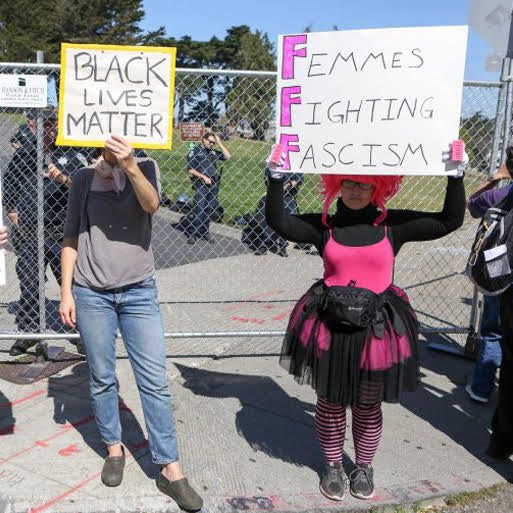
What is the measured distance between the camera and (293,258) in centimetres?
890

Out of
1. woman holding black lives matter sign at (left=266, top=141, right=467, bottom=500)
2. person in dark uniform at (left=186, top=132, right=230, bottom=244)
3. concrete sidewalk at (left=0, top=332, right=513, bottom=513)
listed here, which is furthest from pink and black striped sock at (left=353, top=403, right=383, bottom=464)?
person in dark uniform at (left=186, top=132, right=230, bottom=244)

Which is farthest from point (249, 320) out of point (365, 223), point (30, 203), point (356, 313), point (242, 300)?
point (356, 313)

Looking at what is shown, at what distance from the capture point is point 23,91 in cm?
425

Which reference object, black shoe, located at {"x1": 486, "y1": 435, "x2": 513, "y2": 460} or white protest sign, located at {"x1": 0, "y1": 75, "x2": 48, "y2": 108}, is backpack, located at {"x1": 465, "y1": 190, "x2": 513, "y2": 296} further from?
white protest sign, located at {"x1": 0, "y1": 75, "x2": 48, "y2": 108}

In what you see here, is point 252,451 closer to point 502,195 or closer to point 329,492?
point 329,492

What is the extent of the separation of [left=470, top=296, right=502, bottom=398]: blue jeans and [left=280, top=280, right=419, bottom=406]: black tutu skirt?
4.62 feet

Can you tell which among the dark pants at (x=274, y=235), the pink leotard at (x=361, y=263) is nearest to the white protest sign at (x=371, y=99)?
the pink leotard at (x=361, y=263)

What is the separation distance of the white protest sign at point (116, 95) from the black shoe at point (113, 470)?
1.67 meters

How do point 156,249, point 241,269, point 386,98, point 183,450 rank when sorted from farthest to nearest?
point 156,249, point 241,269, point 183,450, point 386,98

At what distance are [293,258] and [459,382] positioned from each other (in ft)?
14.6

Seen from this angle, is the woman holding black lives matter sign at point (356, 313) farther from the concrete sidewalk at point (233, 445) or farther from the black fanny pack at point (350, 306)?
the concrete sidewalk at point (233, 445)

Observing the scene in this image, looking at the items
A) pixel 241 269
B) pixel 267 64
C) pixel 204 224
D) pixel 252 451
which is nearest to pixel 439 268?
pixel 241 269

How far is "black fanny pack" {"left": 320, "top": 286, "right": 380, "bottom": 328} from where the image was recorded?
2.81m

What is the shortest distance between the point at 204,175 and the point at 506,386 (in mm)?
6521
